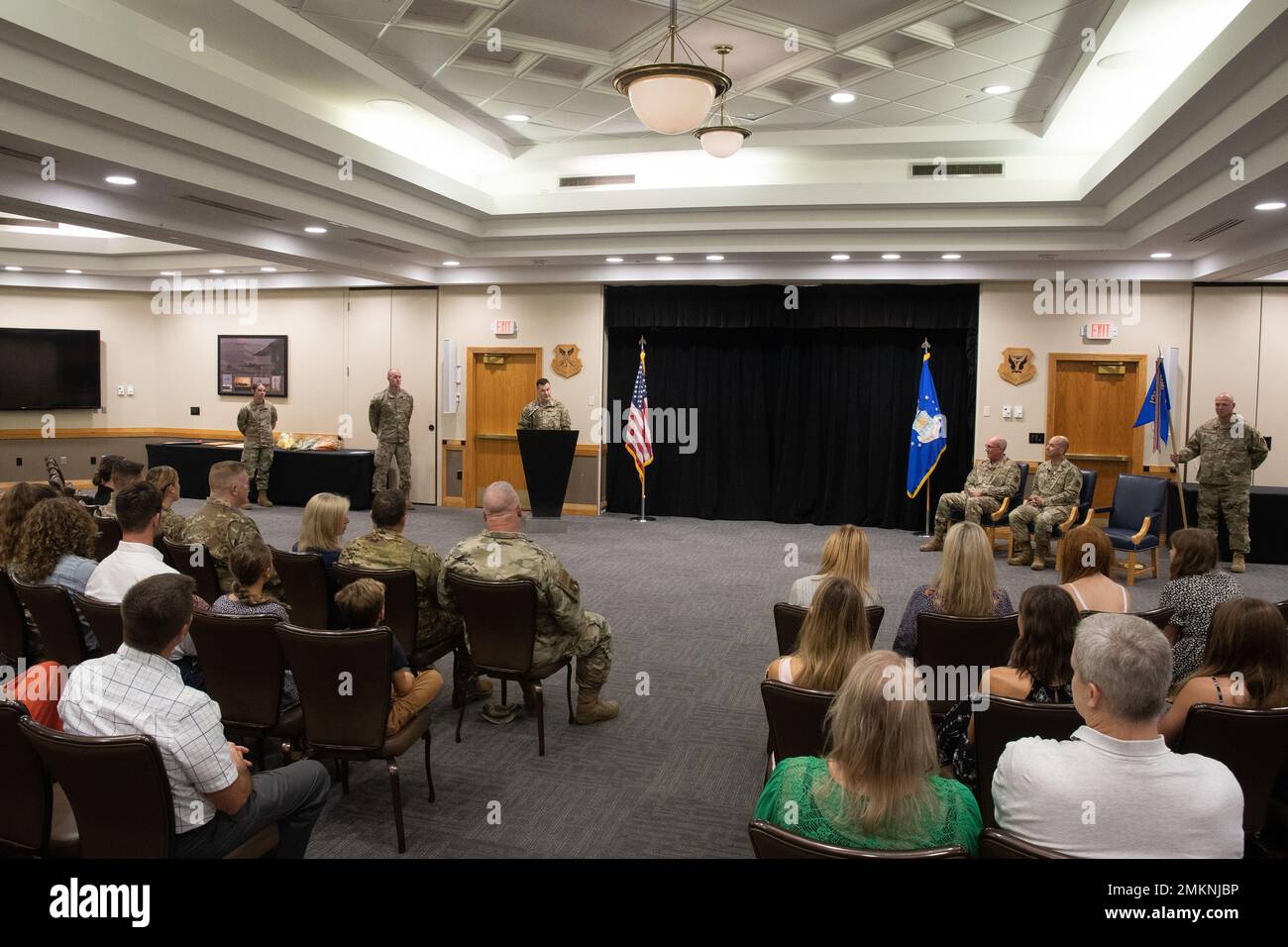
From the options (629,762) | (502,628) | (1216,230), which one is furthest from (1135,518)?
(502,628)

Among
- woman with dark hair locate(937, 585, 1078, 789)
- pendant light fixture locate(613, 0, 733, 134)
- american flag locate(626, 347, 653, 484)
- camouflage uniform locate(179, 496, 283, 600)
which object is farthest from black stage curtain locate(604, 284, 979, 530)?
woman with dark hair locate(937, 585, 1078, 789)

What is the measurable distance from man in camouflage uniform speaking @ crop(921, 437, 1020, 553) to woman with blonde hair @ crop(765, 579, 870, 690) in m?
6.66

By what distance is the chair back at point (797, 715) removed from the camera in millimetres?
2633

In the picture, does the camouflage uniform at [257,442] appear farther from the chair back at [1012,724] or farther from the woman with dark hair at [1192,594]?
the chair back at [1012,724]

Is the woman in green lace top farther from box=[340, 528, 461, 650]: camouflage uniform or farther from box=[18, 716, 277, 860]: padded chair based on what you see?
box=[340, 528, 461, 650]: camouflage uniform

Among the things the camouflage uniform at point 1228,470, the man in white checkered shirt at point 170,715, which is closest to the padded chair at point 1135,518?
the camouflage uniform at point 1228,470

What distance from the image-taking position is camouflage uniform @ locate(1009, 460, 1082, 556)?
8.52 m

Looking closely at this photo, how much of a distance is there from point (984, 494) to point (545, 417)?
4.77 m

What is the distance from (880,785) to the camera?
71.7 inches

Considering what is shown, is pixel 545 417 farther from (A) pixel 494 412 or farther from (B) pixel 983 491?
(B) pixel 983 491

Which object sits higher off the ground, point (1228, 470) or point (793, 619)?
point (1228, 470)

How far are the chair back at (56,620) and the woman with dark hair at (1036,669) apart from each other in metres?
3.24

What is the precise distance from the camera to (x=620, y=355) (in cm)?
1179
